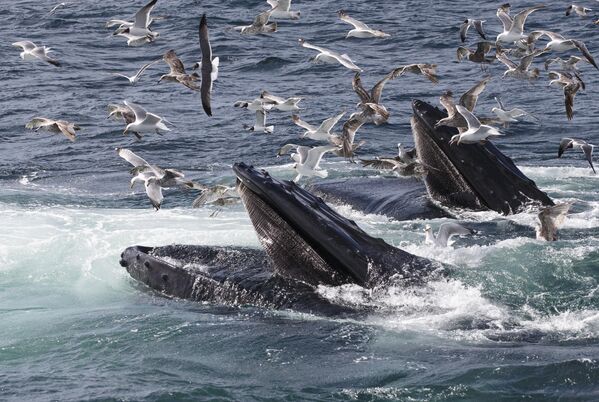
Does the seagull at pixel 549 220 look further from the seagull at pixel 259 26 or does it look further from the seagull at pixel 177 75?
the seagull at pixel 259 26

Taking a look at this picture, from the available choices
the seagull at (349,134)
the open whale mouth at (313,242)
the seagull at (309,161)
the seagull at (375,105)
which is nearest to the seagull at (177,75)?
the seagull at (309,161)

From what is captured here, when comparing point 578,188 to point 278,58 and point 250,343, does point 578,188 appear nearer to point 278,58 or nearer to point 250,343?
point 250,343

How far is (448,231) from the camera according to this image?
42.7 ft

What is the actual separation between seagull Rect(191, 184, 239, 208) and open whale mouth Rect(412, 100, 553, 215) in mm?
2713

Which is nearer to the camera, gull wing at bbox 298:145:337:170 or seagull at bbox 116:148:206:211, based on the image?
seagull at bbox 116:148:206:211

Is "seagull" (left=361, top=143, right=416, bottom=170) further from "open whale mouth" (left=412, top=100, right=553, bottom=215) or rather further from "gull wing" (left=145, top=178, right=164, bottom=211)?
"gull wing" (left=145, top=178, right=164, bottom=211)

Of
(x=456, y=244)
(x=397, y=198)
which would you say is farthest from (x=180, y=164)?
(x=456, y=244)

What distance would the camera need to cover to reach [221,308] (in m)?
11.2

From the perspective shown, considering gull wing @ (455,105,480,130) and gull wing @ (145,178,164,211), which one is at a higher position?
gull wing @ (455,105,480,130)

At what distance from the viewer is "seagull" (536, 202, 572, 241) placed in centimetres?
1303

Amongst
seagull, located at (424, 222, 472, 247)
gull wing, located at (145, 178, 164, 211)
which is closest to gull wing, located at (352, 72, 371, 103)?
gull wing, located at (145, 178, 164, 211)

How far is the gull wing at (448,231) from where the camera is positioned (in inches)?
507

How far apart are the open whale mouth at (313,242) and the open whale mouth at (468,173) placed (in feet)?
9.61

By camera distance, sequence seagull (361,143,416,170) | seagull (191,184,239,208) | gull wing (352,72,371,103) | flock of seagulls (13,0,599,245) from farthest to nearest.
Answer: gull wing (352,72,371,103) → seagull (361,143,416,170) → seagull (191,184,239,208) → flock of seagulls (13,0,599,245)
